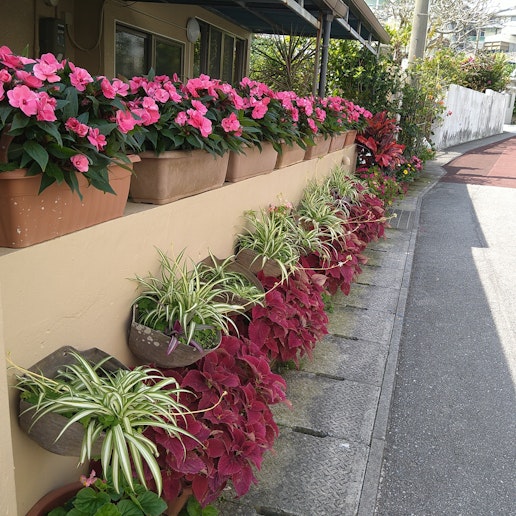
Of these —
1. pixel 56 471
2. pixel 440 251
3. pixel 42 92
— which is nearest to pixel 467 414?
pixel 56 471

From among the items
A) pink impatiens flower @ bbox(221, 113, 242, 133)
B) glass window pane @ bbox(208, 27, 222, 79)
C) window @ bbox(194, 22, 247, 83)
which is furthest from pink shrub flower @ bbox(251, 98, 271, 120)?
glass window pane @ bbox(208, 27, 222, 79)

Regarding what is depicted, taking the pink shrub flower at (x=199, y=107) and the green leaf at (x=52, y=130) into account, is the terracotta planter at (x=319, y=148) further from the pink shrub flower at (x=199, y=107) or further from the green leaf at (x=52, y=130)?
the green leaf at (x=52, y=130)

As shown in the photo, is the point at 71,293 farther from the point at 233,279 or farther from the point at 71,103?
the point at 233,279

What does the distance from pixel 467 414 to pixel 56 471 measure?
2523mm

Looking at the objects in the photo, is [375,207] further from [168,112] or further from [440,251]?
[168,112]

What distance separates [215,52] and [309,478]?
8308 mm

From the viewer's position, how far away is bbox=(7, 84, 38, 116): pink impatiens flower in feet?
5.80

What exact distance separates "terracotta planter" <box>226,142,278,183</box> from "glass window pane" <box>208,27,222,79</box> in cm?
570

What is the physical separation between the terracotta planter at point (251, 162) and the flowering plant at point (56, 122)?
4.99 feet

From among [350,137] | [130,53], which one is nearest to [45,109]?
[130,53]

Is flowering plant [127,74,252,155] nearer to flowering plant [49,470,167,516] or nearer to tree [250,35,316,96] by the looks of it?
flowering plant [49,470,167,516]

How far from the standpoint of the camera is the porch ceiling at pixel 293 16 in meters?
6.68

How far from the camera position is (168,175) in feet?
9.34

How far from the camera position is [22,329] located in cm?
197
